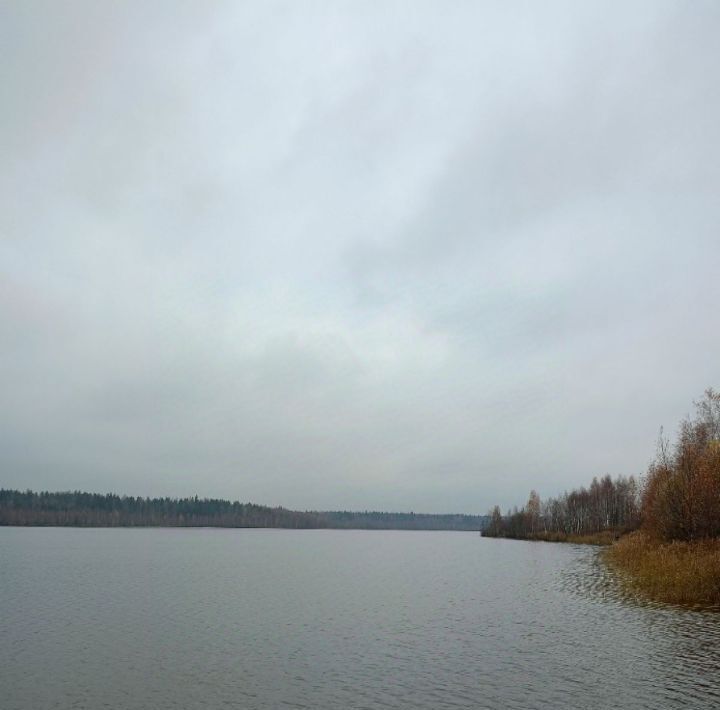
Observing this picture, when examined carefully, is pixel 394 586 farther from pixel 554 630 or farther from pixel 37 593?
pixel 37 593

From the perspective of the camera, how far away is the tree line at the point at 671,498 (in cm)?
5503

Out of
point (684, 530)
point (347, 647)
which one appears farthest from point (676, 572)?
point (347, 647)

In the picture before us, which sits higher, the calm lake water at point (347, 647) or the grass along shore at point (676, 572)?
the grass along shore at point (676, 572)

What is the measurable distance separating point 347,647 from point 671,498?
41.6 m

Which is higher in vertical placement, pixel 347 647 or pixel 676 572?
pixel 676 572

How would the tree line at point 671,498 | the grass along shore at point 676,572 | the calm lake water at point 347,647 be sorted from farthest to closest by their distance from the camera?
the tree line at point 671,498, the grass along shore at point 676,572, the calm lake water at point 347,647

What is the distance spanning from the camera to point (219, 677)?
2436 cm

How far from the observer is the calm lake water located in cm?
2167

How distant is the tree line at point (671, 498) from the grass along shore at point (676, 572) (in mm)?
2361

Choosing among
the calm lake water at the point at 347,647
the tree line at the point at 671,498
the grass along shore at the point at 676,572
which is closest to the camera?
the calm lake water at the point at 347,647

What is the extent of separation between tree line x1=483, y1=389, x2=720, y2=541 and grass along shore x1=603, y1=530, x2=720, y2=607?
7.75 feet

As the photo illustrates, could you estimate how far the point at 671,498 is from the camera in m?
58.0

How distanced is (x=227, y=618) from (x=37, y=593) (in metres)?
19.2

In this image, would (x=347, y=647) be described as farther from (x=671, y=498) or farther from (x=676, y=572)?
(x=671, y=498)
